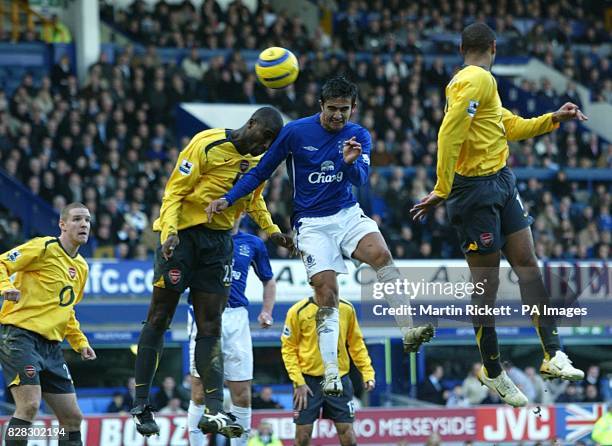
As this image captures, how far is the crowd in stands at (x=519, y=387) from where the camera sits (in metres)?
23.0

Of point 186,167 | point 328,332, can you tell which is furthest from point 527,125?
point 186,167

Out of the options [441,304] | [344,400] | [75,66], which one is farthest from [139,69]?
[441,304]

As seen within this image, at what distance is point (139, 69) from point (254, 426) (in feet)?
35.8

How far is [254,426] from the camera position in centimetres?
1820

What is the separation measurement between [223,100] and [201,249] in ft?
55.0

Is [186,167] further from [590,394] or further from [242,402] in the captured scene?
[590,394]

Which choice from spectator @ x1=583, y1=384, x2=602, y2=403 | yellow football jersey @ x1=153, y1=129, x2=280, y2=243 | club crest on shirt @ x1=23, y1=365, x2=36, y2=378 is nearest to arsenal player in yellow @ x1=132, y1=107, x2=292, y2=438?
yellow football jersey @ x1=153, y1=129, x2=280, y2=243

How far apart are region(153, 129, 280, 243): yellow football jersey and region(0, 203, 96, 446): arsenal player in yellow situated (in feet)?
4.40

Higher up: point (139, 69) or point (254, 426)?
point (139, 69)

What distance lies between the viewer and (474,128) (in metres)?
11.2

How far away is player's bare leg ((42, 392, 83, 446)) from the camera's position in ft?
40.1

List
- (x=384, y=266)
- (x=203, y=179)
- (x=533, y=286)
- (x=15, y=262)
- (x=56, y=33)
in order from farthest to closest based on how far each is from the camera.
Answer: (x=56, y=33), (x=15, y=262), (x=533, y=286), (x=203, y=179), (x=384, y=266)

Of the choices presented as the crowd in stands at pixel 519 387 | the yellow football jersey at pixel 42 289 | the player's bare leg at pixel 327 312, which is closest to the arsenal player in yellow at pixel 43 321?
the yellow football jersey at pixel 42 289

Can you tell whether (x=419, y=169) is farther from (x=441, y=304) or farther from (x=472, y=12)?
(x=441, y=304)
